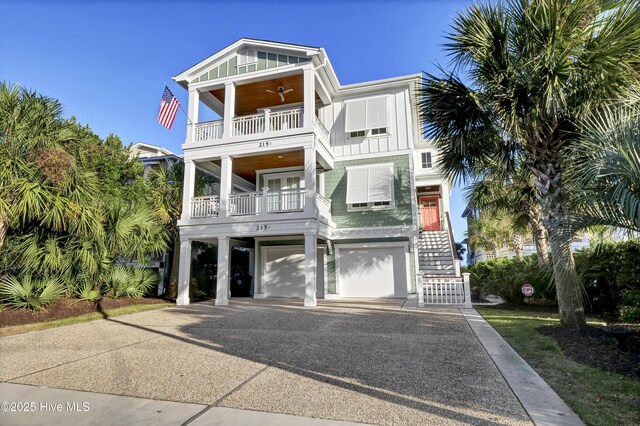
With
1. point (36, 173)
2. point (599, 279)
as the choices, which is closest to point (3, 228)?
point (36, 173)

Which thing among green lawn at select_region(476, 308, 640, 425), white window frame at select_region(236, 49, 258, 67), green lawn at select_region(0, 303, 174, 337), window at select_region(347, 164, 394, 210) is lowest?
green lawn at select_region(476, 308, 640, 425)

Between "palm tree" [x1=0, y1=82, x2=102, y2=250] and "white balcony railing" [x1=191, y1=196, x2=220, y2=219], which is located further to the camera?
"white balcony railing" [x1=191, y1=196, x2=220, y2=219]

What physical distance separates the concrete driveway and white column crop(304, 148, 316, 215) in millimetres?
4634

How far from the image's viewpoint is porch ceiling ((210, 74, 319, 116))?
46.1 ft

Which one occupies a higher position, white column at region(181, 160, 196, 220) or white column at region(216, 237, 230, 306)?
white column at region(181, 160, 196, 220)

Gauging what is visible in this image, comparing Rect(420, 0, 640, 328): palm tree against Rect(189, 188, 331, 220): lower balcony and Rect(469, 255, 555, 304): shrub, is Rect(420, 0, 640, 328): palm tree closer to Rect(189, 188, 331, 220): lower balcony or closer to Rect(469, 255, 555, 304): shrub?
Rect(469, 255, 555, 304): shrub

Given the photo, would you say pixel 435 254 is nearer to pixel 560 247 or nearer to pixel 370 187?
pixel 370 187

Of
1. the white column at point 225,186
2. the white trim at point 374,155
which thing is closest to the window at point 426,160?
the white trim at point 374,155

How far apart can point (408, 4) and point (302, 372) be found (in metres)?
10.2

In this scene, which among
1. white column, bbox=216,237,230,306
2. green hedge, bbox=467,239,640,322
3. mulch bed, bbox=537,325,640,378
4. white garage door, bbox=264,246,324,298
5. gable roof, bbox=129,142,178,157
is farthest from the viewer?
gable roof, bbox=129,142,178,157

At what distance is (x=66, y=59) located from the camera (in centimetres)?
1149

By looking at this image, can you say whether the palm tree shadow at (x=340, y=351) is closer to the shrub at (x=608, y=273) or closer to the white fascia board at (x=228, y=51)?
the shrub at (x=608, y=273)

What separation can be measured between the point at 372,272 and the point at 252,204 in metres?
5.82

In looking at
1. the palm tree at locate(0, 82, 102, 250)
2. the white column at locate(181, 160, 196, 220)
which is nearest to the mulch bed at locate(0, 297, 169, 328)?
the palm tree at locate(0, 82, 102, 250)
